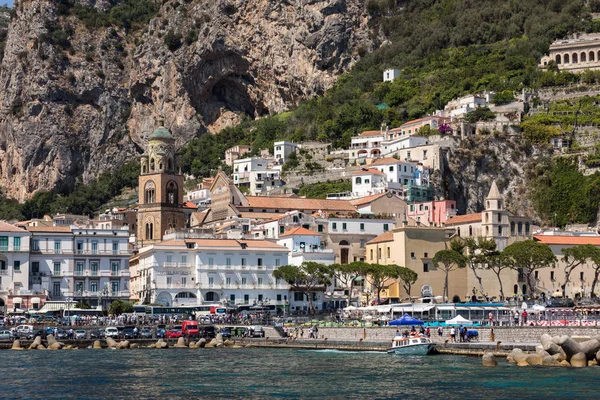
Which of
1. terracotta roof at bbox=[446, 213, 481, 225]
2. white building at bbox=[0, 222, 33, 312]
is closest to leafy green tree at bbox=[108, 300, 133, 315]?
white building at bbox=[0, 222, 33, 312]

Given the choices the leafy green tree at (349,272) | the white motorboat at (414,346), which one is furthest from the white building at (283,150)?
the white motorboat at (414,346)

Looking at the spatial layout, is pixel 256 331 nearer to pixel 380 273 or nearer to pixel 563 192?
pixel 380 273

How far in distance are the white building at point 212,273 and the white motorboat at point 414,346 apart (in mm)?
28374

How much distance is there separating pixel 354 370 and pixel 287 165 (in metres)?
79.6

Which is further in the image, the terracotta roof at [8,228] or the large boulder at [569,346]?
the terracotta roof at [8,228]

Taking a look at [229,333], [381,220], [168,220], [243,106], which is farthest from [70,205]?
[229,333]

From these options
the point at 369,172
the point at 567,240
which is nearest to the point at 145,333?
the point at 567,240

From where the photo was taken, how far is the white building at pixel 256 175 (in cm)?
13398

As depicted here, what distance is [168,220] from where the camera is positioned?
116188 millimetres

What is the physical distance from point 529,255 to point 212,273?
27091 mm

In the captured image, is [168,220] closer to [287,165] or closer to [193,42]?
[287,165]

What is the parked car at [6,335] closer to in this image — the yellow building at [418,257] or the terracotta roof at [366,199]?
the yellow building at [418,257]

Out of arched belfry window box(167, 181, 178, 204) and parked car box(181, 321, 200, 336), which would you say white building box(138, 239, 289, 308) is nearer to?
parked car box(181, 321, 200, 336)

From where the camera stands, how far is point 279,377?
5469 cm
